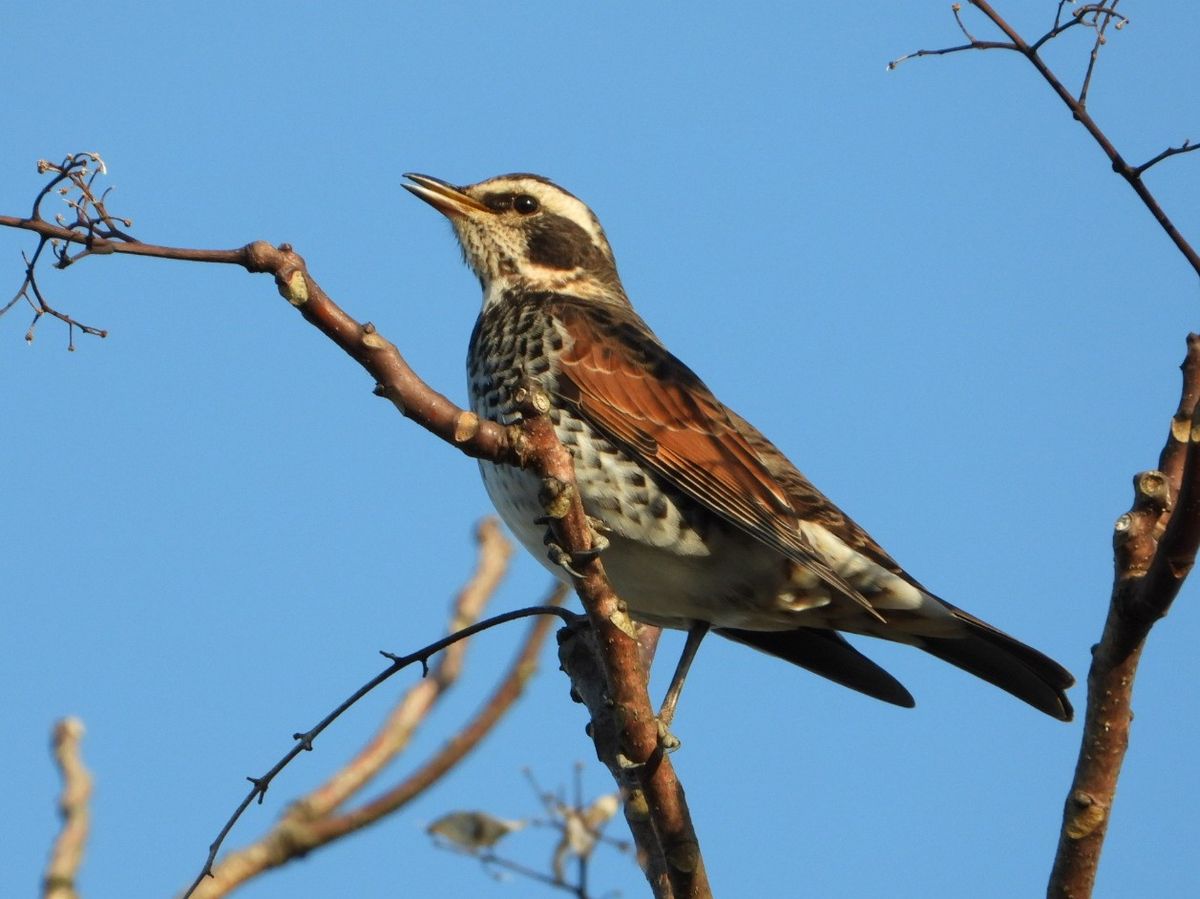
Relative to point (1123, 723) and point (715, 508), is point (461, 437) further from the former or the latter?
point (715, 508)

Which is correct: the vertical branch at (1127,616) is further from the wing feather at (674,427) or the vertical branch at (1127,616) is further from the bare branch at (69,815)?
the bare branch at (69,815)

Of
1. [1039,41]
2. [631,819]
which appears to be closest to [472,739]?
[631,819]

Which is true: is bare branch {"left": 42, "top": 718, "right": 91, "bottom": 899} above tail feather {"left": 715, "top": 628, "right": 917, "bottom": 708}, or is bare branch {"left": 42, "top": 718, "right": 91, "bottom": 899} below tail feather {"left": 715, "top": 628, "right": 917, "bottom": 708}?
below

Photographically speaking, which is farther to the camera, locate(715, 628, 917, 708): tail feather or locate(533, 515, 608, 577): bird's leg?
locate(715, 628, 917, 708): tail feather

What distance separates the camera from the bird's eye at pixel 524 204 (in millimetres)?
8508

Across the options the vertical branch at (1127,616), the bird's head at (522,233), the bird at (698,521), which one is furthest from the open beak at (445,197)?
the vertical branch at (1127,616)

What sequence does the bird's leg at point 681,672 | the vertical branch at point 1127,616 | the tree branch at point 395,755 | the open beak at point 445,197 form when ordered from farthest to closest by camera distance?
1. the open beak at point 445,197
2. the bird's leg at point 681,672
3. the tree branch at point 395,755
4. the vertical branch at point 1127,616

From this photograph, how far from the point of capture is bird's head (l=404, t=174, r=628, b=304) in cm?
827

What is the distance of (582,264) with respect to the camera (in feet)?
28.2

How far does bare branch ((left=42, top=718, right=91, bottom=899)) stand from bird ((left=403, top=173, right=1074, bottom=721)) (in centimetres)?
196

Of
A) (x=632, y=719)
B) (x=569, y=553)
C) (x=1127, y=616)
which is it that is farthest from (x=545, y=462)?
(x=1127, y=616)

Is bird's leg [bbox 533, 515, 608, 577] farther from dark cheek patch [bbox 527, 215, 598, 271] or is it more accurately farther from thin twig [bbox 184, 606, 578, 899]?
dark cheek patch [bbox 527, 215, 598, 271]

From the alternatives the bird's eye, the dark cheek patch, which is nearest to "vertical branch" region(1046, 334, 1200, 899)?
the dark cheek patch

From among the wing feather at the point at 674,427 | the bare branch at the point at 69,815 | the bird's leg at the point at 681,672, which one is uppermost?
the wing feather at the point at 674,427
